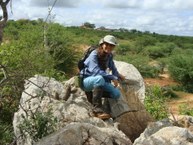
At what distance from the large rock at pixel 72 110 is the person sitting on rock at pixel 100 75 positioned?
214 millimetres

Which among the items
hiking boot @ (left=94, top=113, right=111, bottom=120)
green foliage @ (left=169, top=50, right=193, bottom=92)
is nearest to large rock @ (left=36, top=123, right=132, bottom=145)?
hiking boot @ (left=94, top=113, right=111, bottom=120)

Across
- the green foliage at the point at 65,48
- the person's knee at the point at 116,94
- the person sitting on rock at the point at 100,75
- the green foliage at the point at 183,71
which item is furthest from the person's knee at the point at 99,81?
the green foliage at the point at 183,71

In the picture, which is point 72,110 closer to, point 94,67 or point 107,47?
point 94,67

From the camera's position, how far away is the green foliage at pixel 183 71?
27266mm

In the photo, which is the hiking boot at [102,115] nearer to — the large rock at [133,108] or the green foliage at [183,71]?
the large rock at [133,108]

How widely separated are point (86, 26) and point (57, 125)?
6597cm

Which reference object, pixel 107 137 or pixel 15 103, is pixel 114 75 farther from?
pixel 15 103

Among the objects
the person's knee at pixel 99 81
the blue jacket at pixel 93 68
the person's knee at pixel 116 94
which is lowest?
the person's knee at pixel 116 94

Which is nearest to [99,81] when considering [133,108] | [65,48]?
[133,108]

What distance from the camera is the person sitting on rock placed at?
20.7 feet

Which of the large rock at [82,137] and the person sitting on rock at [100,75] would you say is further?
the person sitting on rock at [100,75]

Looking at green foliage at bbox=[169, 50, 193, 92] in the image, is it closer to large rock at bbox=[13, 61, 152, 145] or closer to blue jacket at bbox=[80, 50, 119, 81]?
large rock at bbox=[13, 61, 152, 145]

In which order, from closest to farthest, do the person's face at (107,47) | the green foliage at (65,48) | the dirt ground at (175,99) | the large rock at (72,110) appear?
1. the large rock at (72,110)
2. the person's face at (107,47)
3. the dirt ground at (175,99)
4. the green foliage at (65,48)

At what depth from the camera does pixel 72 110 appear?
6.36 m
